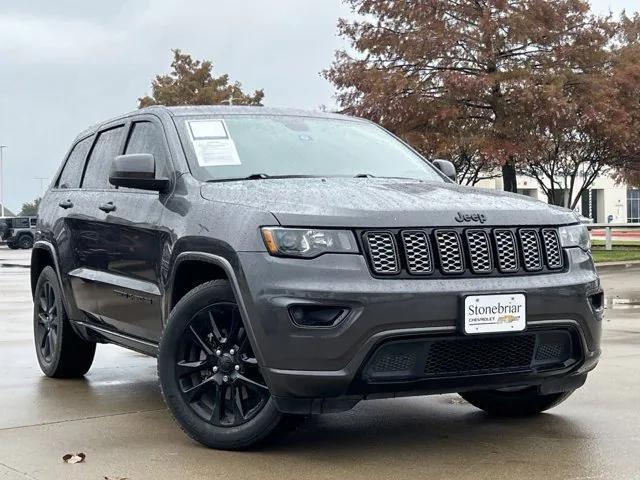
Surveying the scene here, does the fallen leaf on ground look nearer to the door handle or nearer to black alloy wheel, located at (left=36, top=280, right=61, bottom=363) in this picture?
the door handle

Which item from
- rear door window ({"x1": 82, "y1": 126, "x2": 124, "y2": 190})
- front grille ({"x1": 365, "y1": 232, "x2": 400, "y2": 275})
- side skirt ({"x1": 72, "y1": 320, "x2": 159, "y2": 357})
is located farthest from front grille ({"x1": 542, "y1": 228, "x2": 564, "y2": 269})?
rear door window ({"x1": 82, "y1": 126, "x2": 124, "y2": 190})

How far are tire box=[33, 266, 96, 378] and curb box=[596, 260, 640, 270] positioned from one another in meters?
18.4

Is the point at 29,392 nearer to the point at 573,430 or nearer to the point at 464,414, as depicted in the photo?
the point at 464,414

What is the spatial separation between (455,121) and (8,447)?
23892 mm

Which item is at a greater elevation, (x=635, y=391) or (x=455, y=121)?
(x=455, y=121)

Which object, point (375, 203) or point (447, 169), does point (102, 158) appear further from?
point (375, 203)

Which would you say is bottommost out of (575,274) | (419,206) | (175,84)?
(575,274)

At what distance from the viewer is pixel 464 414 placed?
234 inches

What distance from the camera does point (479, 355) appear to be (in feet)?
15.3

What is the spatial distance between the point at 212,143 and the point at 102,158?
150cm

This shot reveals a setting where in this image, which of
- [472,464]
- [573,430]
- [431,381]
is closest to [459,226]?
[431,381]

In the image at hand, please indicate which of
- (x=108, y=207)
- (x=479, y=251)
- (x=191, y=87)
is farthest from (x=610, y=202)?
(x=479, y=251)

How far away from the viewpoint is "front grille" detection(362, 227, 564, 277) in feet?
14.8

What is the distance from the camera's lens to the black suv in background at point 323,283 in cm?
444
